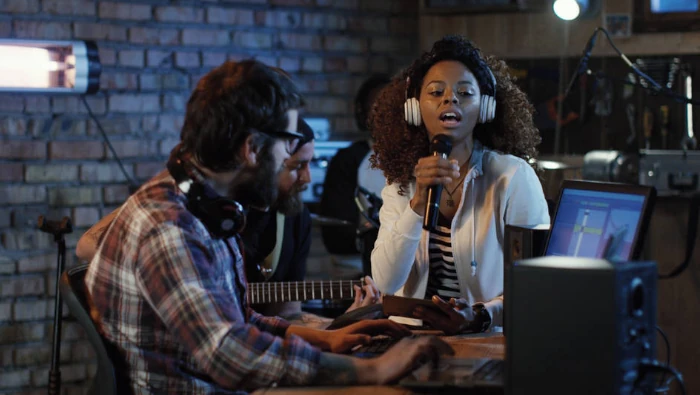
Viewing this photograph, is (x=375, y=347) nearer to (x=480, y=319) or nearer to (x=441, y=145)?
(x=480, y=319)

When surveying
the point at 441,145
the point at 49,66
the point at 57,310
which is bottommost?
the point at 57,310

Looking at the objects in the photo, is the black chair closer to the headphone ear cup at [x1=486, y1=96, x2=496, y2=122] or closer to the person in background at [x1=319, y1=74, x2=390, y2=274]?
the headphone ear cup at [x1=486, y1=96, x2=496, y2=122]

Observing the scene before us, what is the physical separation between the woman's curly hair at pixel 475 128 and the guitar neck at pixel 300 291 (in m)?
0.63

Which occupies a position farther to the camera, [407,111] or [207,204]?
[407,111]

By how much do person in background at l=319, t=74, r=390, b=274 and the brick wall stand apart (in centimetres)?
34

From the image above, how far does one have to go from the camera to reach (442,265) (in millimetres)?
2498

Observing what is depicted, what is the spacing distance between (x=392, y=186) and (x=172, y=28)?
6.10 ft

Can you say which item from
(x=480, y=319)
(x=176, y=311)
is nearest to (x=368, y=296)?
(x=480, y=319)

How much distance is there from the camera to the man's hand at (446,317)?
2146mm

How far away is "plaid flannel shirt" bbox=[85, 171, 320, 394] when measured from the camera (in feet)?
5.18

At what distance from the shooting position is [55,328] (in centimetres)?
322

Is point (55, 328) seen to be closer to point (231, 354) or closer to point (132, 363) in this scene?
point (132, 363)

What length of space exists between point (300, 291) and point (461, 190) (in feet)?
2.99

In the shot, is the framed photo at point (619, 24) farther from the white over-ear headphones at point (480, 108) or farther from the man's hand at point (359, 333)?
the man's hand at point (359, 333)
